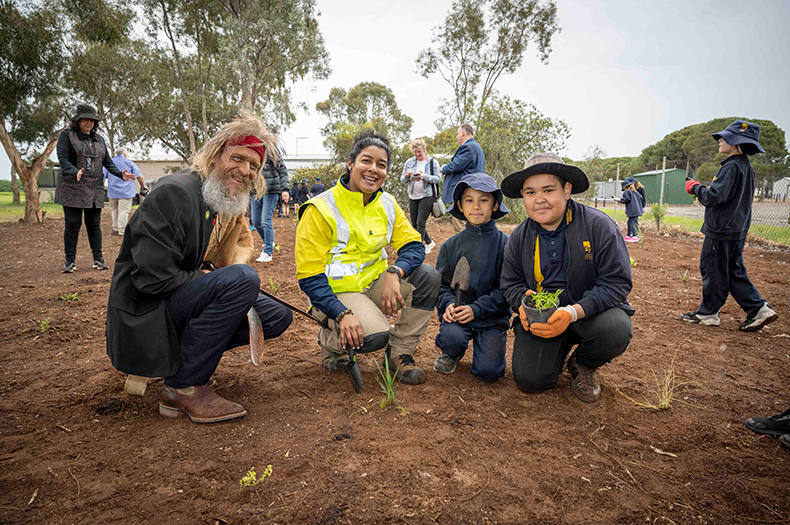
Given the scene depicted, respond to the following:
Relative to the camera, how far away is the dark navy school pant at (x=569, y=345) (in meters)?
2.55

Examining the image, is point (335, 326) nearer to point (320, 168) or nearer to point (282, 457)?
point (282, 457)

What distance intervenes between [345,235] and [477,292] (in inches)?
41.0

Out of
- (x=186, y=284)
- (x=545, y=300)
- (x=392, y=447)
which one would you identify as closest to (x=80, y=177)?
(x=186, y=284)

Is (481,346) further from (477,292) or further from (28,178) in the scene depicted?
(28,178)

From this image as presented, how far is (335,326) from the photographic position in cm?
280

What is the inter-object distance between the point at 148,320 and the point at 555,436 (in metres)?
2.19

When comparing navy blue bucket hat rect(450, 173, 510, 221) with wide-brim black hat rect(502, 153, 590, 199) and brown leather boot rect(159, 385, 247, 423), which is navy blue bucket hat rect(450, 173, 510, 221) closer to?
wide-brim black hat rect(502, 153, 590, 199)

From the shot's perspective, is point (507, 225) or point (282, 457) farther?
point (507, 225)

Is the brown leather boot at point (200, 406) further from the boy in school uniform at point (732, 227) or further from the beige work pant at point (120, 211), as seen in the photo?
the beige work pant at point (120, 211)

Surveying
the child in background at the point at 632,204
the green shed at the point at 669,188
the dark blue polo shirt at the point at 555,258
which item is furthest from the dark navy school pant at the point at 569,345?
the green shed at the point at 669,188

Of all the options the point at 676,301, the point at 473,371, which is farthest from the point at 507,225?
the point at 473,371

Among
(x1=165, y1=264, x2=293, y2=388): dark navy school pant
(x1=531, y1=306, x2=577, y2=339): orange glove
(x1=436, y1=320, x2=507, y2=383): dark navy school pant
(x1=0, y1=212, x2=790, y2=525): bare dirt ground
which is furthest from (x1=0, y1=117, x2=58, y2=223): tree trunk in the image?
(x1=531, y1=306, x2=577, y2=339): orange glove

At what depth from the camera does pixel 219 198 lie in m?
2.44

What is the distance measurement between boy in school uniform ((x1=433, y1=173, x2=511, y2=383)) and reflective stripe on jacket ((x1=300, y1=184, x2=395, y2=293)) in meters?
0.56
